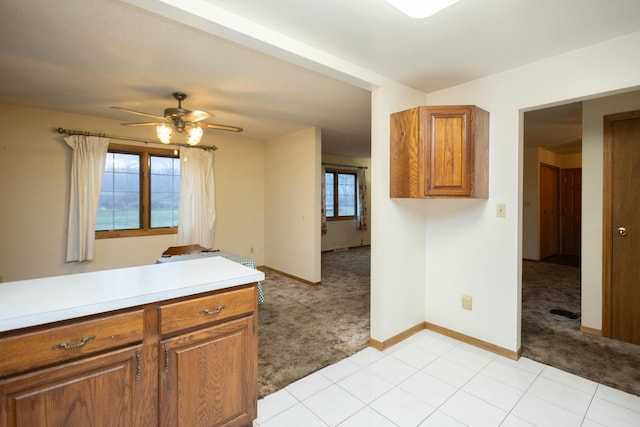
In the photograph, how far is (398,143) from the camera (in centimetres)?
259

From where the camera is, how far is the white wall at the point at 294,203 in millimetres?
4691

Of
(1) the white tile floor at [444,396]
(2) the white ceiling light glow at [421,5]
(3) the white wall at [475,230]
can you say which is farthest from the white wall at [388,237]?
(2) the white ceiling light glow at [421,5]

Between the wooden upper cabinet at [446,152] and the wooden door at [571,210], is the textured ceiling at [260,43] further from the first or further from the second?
the wooden door at [571,210]

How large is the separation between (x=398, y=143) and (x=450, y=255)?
117 centimetres

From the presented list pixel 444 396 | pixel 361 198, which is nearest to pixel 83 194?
pixel 444 396

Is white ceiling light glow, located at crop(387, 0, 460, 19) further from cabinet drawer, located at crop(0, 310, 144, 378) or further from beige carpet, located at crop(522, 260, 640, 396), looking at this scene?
beige carpet, located at crop(522, 260, 640, 396)

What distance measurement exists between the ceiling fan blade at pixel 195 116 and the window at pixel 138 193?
1.79 metres

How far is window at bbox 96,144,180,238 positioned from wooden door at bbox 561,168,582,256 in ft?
26.3

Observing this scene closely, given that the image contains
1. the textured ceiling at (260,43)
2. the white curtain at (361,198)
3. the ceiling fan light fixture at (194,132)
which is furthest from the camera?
the white curtain at (361,198)

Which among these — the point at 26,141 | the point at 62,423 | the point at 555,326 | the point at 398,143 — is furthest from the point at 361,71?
the point at 26,141

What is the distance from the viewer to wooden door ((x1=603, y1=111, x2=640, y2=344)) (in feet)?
8.84

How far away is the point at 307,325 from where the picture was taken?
125 inches

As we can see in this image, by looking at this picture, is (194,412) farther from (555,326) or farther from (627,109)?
(627,109)

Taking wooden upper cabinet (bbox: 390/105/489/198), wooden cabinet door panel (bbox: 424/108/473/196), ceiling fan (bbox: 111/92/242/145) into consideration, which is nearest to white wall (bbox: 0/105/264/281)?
ceiling fan (bbox: 111/92/242/145)
